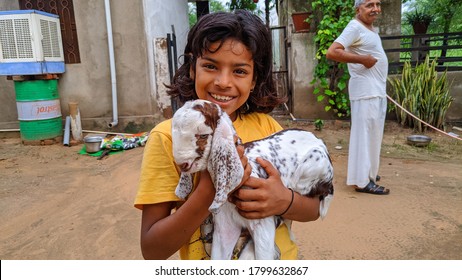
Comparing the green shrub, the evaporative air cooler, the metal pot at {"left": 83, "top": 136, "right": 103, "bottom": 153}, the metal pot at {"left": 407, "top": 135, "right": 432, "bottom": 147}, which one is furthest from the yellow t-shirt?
the green shrub

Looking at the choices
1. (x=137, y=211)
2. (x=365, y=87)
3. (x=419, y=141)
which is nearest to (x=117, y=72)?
(x=137, y=211)

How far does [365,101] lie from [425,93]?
357 cm

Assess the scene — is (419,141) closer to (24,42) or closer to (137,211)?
(137,211)

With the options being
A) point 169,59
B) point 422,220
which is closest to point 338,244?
point 422,220

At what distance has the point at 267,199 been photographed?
123 cm

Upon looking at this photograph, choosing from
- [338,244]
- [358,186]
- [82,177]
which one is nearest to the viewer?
[338,244]

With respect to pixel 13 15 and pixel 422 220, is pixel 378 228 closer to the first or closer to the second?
pixel 422 220

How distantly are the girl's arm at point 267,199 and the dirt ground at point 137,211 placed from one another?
184 centimetres

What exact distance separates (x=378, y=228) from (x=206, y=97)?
8.90 feet

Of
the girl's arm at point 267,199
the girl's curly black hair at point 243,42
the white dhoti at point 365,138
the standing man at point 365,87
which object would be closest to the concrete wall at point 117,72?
the standing man at point 365,87

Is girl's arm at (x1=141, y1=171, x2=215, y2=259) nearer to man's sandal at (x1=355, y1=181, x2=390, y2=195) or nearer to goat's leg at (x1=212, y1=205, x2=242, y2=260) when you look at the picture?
goat's leg at (x1=212, y1=205, x2=242, y2=260)

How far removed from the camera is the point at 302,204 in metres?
1.39

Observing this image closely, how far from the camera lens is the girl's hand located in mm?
1202

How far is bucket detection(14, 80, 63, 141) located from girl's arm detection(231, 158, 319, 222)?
660cm
